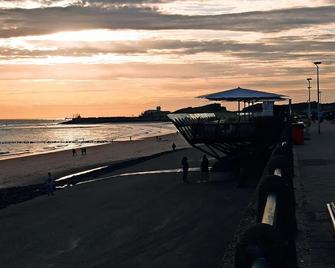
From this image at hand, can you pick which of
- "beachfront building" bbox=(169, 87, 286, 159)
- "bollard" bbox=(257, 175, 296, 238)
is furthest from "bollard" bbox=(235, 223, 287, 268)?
"beachfront building" bbox=(169, 87, 286, 159)

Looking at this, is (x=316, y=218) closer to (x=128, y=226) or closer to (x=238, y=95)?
(x=128, y=226)

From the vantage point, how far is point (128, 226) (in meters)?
16.8

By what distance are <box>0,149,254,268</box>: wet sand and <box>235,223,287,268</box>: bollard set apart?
9877 millimetres

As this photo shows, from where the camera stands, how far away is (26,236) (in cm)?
1650

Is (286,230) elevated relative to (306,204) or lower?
elevated

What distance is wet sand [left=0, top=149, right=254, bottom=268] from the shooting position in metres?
13.4

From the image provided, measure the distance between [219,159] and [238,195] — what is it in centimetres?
642

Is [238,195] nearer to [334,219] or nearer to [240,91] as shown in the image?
[240,91]

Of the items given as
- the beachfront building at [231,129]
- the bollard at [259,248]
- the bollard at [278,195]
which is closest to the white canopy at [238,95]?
the beachfront building at [231,129]

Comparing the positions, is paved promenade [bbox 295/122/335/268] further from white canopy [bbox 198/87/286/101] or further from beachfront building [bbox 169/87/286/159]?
white canopy [bbox 198/87/286/101]

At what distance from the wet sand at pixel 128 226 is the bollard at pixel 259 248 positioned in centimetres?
988

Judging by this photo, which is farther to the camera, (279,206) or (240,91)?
(240,91)

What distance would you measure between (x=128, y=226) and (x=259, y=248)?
14.6m

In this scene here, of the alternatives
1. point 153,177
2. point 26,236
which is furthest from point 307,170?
point 153,177
